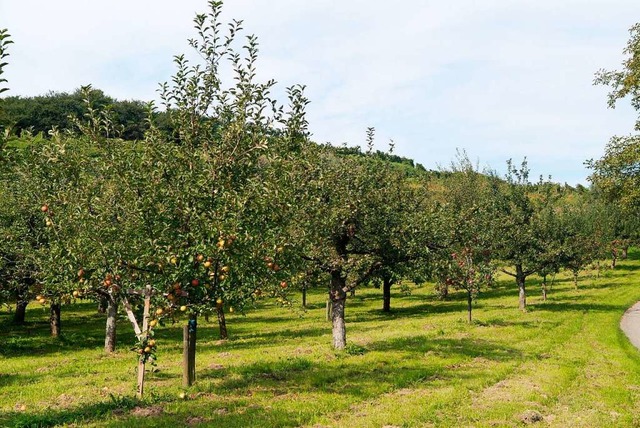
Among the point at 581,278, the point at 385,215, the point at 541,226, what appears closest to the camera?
the point at 385,215

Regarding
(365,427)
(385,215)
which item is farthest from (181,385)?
(385,215)

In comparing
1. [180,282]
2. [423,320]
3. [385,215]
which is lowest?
[423,320]

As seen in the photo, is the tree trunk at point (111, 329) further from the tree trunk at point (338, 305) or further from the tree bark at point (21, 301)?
the tree trunk at point (338, 305)

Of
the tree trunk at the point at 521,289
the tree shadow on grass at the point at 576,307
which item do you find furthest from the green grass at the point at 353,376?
the tree trunk at the point at 521,289

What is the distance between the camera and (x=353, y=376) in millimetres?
19766

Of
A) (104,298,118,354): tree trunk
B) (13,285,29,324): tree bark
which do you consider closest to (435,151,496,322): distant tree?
(104,298,118,354): tree trunk

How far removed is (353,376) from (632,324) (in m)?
27.0

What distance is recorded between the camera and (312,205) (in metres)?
22.8

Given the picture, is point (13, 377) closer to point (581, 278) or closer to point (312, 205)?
point (312, 205)

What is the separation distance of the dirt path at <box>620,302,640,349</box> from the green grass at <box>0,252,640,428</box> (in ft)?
2.61

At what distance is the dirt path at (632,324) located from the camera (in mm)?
30750

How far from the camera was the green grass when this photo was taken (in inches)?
575

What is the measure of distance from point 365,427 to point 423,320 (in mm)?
28680

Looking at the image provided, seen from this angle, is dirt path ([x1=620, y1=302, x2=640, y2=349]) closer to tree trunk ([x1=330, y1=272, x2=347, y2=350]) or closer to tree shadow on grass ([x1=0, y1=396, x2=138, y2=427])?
tree trunk ([x1=330, y1=272, x2=347, y2=350])
